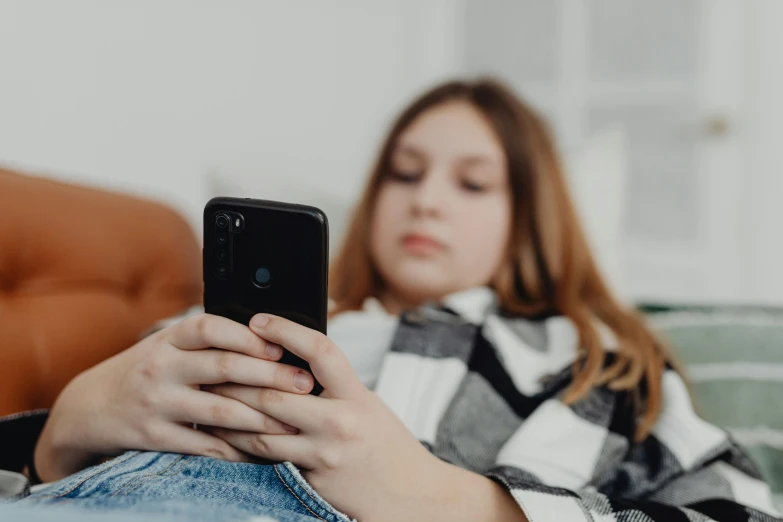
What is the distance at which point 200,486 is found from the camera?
1.56 feet

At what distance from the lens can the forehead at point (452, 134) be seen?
35.6 inches

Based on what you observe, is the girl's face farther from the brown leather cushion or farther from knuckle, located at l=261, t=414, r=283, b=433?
knuckle, located at l=261, t=414, r=283, b=433

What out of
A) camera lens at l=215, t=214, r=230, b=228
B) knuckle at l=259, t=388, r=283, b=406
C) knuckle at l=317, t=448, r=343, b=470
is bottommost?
knuckle at l=317, t=448, r=343, b=470

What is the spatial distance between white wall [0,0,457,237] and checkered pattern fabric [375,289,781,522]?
1.47 feet

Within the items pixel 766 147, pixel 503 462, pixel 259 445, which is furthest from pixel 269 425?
pixel 766 147

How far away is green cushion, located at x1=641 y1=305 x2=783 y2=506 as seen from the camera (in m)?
0.83

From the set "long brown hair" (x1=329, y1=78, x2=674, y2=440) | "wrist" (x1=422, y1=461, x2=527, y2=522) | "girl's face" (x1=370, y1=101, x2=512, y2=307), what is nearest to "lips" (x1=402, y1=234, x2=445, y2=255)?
"girl's face" (x1=370, y1=101, x2=512, y2=307)

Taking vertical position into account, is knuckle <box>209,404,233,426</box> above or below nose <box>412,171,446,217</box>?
below

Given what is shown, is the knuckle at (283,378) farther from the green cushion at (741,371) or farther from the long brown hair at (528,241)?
the green cushion at (741,371)

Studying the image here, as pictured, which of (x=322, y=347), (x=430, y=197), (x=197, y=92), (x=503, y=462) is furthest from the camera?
(x=197, y=92)

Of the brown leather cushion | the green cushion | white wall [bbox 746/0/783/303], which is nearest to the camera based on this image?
the brown leather cushion

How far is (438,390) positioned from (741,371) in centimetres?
43

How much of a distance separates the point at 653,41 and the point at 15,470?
167 cm

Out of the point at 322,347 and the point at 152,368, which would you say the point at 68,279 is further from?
the point at 322,347
